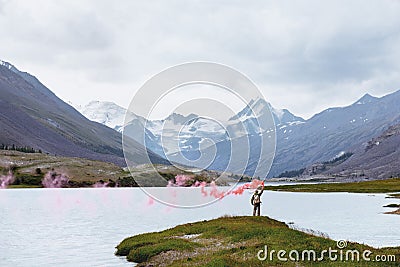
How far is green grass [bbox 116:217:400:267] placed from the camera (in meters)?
31.7

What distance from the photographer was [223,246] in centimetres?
4003

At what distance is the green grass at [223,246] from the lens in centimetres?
3169

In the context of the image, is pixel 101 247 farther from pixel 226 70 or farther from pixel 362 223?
pixel 362 223

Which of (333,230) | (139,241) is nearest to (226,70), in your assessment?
(139,241)

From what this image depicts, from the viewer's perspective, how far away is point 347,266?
92.1 ft
